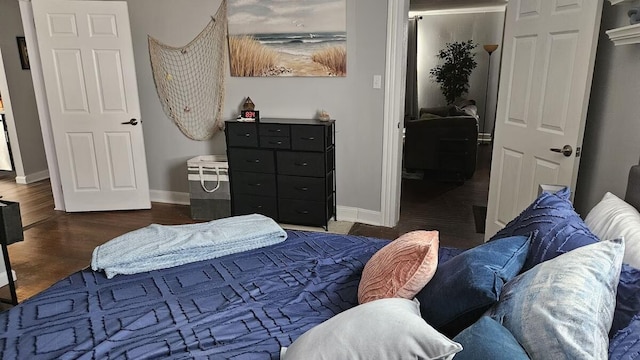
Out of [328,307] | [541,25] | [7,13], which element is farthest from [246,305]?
[7,13]

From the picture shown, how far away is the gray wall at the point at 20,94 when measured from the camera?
498cm

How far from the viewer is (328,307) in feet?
4.93

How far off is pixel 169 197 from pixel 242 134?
1427 millimetres

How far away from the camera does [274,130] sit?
11.7 feet

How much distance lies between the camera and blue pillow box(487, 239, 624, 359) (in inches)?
34.5

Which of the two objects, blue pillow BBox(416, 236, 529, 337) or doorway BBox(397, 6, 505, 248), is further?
doorway BBox(397, 6, 505, 248)

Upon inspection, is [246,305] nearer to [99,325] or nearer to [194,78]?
[99,325]

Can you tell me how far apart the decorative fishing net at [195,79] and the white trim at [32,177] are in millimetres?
2419

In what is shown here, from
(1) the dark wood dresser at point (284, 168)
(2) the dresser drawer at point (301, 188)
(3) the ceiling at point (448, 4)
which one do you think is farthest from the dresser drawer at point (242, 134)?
(3) the ceiling at point (448, 4)

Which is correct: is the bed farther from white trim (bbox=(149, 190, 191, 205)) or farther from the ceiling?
the ceiling

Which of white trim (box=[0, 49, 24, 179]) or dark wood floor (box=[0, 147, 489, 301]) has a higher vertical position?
white trim (box=[0, 49, 24, 179])

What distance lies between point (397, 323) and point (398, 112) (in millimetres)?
2742

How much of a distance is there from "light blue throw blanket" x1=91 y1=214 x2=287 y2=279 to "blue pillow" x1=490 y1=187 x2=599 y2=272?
1.10 m

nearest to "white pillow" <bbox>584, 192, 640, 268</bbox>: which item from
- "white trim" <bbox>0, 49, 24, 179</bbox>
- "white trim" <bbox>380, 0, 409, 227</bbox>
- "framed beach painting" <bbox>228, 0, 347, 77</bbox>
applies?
"white trim" <bbox>380, 0, 409, 227</bbox>
